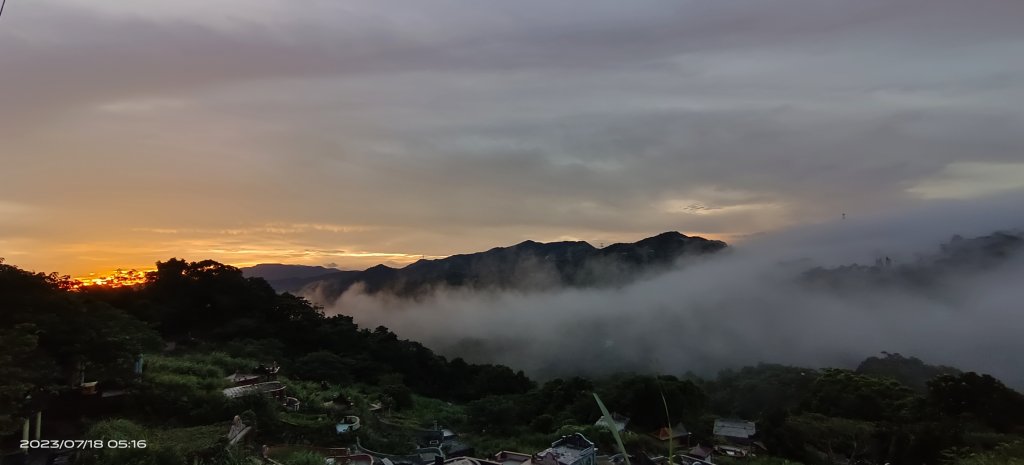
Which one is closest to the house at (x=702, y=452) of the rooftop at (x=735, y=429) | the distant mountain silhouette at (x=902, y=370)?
the rooftop at (x=735, y=429)

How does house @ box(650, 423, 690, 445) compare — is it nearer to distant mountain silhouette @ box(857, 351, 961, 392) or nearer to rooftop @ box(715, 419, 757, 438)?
rooftop @ box(715, 419, 757, 438)

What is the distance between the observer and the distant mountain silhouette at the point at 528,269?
95.3 m

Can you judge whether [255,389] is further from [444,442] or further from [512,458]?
[512,458]

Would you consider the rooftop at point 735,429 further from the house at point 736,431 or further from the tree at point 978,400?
the tree at point 978,400

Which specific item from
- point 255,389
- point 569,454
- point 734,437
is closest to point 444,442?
point 569,454

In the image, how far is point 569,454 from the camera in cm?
1847

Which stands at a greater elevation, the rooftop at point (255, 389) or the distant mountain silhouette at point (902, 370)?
the rooftop at point (255, 389)

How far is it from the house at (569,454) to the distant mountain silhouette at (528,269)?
73.1m

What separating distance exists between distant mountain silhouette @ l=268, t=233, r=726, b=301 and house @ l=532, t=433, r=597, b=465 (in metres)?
73.1

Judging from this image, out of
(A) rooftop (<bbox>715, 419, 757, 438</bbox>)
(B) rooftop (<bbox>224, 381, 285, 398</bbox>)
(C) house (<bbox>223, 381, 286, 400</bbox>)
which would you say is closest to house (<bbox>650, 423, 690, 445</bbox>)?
(A) rooftop (<bbox>715, 419, 757, 438</bbox>)

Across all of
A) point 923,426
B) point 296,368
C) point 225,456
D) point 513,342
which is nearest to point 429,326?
point 513,342

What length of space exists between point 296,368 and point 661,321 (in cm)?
6105

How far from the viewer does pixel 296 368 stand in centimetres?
2920

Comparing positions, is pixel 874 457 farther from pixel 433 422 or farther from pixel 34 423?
pixel 34 423
